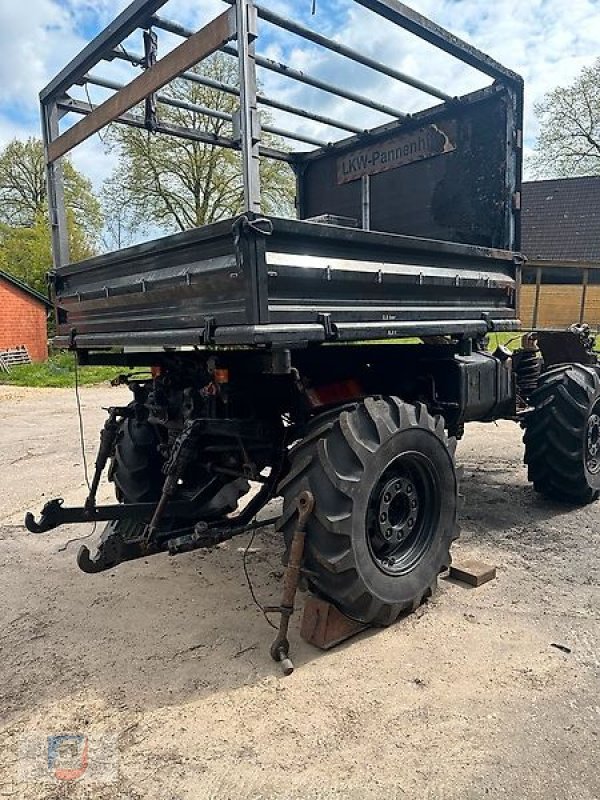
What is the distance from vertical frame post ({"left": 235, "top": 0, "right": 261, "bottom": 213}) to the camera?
8.43 ft

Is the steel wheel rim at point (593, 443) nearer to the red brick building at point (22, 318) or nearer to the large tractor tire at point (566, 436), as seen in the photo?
the large tractor tire at point (566, 436)

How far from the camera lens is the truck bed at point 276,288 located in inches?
108

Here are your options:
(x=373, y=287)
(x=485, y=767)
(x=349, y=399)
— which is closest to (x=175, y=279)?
(x=373, y=287)

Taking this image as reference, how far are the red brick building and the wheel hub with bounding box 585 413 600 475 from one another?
22417 millimetres

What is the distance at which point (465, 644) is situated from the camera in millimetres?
3182

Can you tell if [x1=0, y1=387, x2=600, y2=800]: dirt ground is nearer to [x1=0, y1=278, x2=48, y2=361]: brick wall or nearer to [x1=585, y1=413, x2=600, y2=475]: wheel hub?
[x1=585, y1=413, x2=600, y2=475]: wheel hub

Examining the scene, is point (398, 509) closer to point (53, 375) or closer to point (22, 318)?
point (53, 375)

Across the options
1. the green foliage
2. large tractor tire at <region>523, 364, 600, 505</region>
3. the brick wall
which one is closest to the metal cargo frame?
large tractor tire at <region>523, 364, 600, 505</region>

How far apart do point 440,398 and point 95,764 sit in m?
3.07

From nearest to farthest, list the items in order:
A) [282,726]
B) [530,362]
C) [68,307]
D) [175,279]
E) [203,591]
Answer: [282,726]
[175,279]
[203,591]
[68,307]
[530,362]

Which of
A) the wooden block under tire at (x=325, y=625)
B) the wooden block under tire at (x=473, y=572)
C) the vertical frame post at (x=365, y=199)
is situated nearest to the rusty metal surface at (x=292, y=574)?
the wooden block under tire at (x=325, y=625)

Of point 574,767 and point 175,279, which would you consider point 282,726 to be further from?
point 175,279

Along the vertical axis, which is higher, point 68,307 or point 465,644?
point 68,307

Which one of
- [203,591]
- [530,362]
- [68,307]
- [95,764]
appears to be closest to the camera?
[95,764]
